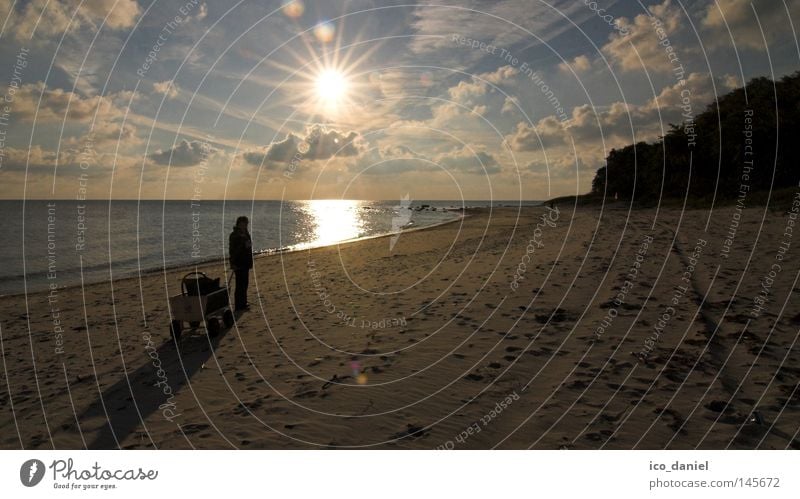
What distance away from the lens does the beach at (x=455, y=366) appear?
228 inches

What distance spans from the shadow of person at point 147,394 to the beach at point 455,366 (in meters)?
0.04

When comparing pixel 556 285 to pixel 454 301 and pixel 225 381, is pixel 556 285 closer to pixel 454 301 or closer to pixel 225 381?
pixel 454 301

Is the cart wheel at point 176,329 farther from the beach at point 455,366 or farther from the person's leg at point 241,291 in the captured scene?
the person's leg at point 241,291

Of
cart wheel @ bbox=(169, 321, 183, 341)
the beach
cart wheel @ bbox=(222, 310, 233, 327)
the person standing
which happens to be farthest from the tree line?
cart wheel @ bbox=(169, 321, 183, 341)

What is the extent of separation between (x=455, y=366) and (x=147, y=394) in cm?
536

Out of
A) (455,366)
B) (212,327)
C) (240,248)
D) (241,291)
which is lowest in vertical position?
(455,366)

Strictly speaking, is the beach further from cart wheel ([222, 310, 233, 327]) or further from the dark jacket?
the dark jacket

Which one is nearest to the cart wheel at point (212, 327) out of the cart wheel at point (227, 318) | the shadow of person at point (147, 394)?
the shadow of person at point (147, 394)

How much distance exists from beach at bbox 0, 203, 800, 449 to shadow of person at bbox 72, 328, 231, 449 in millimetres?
41

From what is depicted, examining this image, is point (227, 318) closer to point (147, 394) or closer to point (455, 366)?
point (147, 394)

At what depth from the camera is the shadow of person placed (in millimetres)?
6211

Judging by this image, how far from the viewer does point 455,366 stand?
7.78 metres

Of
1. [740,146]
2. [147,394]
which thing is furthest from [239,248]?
[740,146]
